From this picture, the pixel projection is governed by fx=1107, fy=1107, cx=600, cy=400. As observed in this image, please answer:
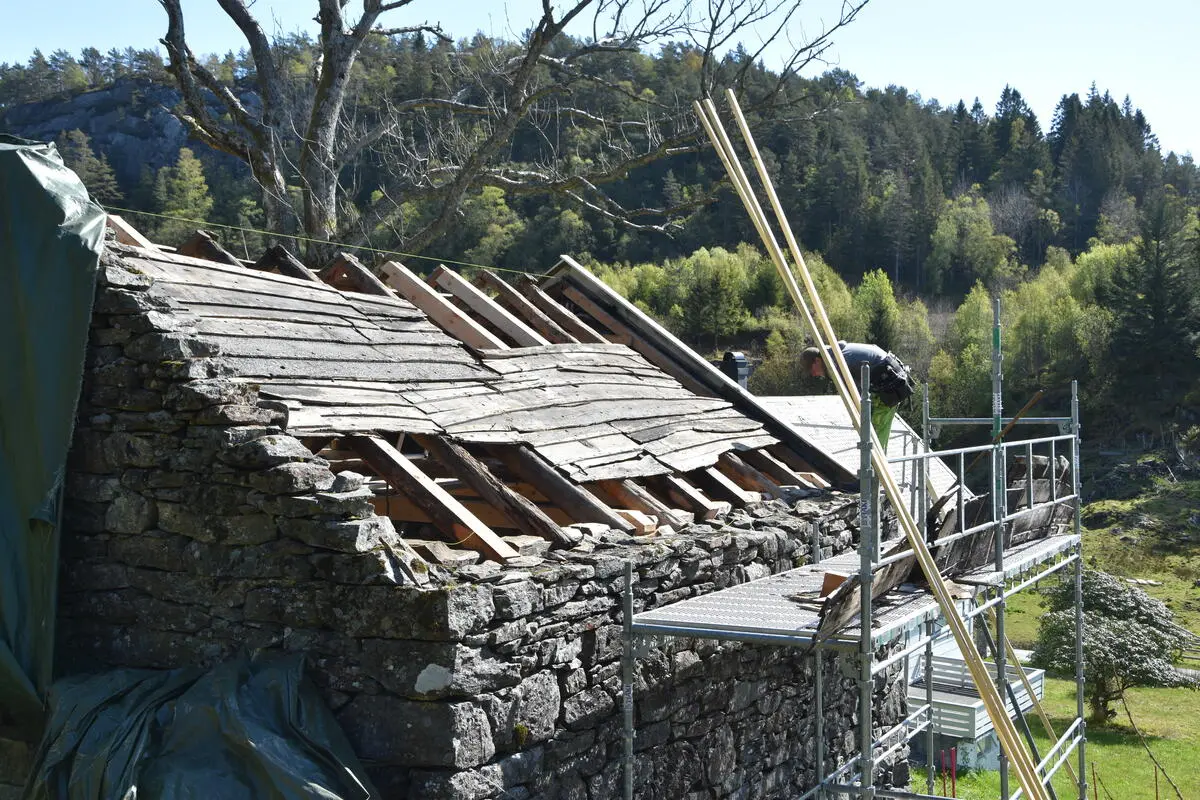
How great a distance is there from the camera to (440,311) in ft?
26.2

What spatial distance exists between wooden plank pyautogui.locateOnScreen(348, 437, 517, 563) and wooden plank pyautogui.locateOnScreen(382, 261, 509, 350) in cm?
207

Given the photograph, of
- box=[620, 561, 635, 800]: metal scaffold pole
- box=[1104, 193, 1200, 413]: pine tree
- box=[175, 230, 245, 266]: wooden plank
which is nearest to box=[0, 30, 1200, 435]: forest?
box=[1104, 193, 1200, 413]: pine tree

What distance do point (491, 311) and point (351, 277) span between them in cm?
113

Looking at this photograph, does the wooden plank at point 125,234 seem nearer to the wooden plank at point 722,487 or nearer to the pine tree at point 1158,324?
the wooden plank at point 722,487

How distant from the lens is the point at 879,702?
863cm

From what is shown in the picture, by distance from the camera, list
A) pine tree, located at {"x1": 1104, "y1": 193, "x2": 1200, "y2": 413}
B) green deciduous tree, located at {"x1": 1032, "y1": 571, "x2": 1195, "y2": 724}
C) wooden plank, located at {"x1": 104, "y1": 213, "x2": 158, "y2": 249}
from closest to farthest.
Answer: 1. wooden plank, located at {"x1": 104, "y1": 213, "x2": 158, "y2": 249}
2. green deciduous tree, located at {"x1": 1032, "y1": 571, "x2": 1195, "y2": 724}
3. pine tree, located at {"x1": 1104, "y1": 193, "x2": 1200, "y2": 413}

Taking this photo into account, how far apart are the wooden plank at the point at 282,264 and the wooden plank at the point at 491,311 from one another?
4.75 feet

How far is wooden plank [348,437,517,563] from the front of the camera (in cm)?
543

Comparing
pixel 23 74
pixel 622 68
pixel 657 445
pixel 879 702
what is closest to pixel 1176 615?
pixel 879 702

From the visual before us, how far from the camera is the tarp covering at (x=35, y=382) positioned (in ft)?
17.0

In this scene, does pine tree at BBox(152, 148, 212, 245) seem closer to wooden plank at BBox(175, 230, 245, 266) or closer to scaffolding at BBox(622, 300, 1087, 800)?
wooden plank at BBox(175, 230, 245, 266)

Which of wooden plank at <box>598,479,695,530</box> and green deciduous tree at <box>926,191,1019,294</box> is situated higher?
green deciduous tree at <box>926,191,1019,294</box>

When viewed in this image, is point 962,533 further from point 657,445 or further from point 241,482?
point 241,482

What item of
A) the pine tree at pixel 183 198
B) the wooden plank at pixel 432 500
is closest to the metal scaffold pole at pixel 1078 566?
the wooden plank at pixel 432 500
